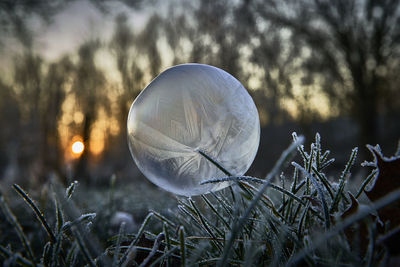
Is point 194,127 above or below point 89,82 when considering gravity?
below

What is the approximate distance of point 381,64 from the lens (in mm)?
8953

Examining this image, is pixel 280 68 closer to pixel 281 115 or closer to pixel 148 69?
pixel 148 69

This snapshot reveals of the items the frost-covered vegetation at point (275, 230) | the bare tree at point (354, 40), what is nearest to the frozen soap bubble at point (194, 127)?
the frost-covered vegetation at point (275, 230)

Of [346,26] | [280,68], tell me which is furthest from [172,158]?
[280,68]

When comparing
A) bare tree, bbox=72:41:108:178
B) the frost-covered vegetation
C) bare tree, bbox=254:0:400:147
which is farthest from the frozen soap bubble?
bare tree, bbox=72:41:108:178

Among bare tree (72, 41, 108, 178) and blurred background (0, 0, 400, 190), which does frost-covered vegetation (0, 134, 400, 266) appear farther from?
bare tree (72, 41, 108, 178)

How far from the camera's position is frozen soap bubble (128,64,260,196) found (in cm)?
117

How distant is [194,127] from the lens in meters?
1.17

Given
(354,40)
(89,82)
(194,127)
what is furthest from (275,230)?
(89,82)

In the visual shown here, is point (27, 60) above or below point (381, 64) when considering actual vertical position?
above

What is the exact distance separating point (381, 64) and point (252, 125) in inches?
384

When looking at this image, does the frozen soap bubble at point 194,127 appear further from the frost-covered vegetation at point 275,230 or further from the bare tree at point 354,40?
the bare tree at point 354,40

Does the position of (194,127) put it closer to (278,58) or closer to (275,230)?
(275,230)

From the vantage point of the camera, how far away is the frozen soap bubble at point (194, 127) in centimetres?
117
